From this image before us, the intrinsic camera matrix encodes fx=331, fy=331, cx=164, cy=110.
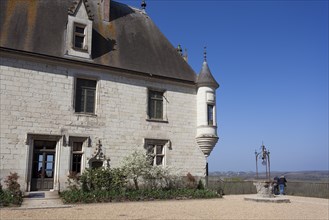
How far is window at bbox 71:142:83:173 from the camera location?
559 inches

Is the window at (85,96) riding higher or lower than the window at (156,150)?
higher

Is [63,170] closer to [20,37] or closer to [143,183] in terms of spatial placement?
[143,183]

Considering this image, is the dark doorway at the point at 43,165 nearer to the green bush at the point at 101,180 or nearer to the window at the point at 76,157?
the window at the point at 76,157

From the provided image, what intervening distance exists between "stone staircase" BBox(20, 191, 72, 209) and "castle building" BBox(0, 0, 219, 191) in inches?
21.5

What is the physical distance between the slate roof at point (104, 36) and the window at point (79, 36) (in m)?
0.58

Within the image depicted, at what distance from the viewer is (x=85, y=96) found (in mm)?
14984

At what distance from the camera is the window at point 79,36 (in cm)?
1530

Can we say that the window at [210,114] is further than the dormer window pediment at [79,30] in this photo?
Yes

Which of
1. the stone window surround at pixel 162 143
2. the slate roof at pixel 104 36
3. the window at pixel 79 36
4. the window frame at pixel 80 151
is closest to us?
the window frame at pixel 80 151

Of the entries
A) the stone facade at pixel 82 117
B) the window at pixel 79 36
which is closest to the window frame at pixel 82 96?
the stone facade at pixel 82 117

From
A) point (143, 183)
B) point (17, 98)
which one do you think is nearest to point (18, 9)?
point (17, 98)

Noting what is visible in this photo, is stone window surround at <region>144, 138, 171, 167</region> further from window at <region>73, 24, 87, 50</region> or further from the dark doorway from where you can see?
window at <region>73, 24, 87, 50</region>

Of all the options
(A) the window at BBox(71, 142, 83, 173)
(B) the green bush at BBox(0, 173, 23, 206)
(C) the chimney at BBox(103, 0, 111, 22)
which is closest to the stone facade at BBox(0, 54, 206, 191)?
(A) the window at BBox(71, 142, 83, 173)

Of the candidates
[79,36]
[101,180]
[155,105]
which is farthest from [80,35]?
[101,180]
